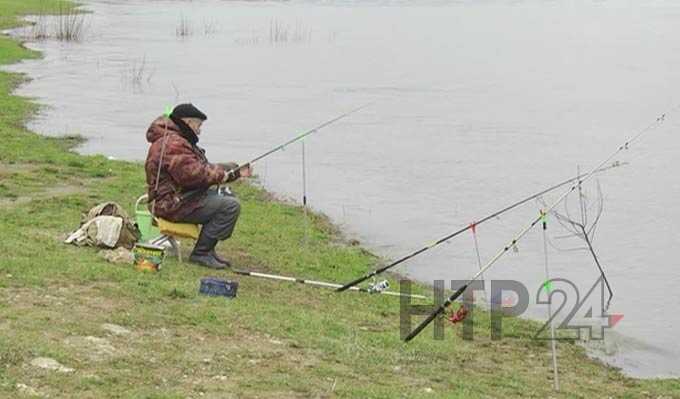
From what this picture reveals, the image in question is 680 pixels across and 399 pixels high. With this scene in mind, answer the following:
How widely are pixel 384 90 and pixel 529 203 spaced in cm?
1145

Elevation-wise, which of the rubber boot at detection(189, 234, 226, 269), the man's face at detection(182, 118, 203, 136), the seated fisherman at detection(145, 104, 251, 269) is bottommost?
the rubber boot at detection(189, 234, 226, 269)

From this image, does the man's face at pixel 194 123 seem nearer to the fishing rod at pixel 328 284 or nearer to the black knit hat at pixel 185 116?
the black knit hat at pixel 185 116

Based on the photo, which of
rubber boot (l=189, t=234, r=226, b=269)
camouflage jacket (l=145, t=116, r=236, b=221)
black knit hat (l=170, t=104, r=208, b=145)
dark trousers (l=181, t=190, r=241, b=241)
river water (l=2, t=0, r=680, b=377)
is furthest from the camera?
river water (l=2, t=0, r=680, b=377)

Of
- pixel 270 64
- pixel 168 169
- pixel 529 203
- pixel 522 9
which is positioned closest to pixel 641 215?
pixel 529 203

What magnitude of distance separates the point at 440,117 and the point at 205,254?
13.6 meters

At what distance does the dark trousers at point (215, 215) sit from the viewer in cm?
888

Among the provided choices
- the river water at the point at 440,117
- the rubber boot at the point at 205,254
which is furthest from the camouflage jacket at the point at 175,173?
the river water at the point at 440,117

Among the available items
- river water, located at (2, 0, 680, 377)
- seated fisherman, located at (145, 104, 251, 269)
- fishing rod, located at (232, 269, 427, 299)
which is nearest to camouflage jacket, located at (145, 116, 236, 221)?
seated fisherman, located at (145, 104, 251, 269)

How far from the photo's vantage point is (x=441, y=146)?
→ 1925cm

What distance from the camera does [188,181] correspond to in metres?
8.69

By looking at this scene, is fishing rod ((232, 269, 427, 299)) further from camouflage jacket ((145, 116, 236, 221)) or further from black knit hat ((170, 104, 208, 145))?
black knit hat ((170, 104, 208, 145))

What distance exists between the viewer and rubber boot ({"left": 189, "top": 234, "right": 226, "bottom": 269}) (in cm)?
898

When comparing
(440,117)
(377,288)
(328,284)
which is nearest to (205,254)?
(328,284)

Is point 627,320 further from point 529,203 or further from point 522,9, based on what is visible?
point 522,9
